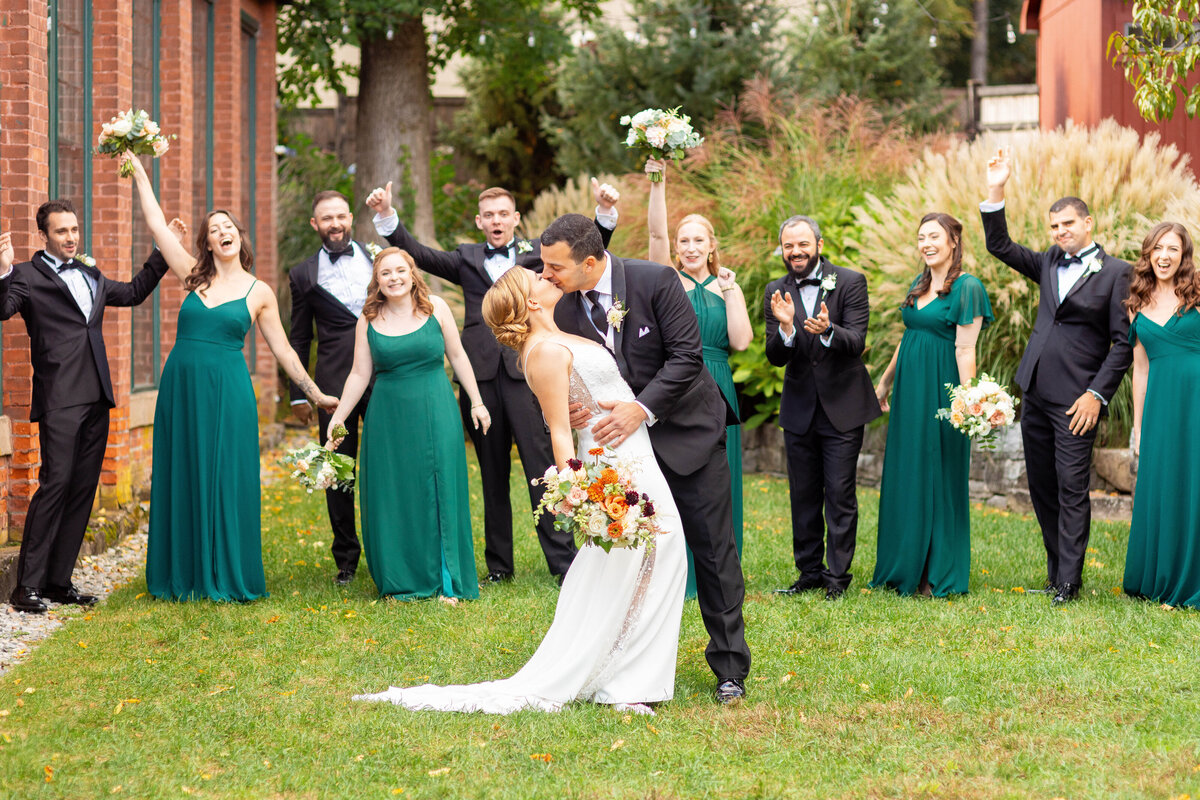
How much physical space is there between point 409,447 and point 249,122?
840 cm

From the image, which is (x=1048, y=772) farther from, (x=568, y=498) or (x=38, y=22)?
(x=38, y=22)

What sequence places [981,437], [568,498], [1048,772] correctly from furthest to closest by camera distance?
[981,437]
[568,498]
[1048,772]

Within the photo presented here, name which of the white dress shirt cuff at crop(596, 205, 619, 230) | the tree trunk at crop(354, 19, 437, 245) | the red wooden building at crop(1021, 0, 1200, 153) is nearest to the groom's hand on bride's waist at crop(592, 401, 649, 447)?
the white dress shirt cuff at crop(596, 205, 619, 230)

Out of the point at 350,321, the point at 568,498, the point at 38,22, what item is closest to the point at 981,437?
the point at 568,498

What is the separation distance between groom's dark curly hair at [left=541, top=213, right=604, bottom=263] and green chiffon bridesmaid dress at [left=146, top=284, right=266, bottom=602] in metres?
2.92

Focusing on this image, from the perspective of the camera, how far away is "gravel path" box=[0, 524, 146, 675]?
6.11 meters

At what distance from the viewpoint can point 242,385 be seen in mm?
7160

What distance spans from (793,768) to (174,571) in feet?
13.3

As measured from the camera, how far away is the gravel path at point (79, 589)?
6.11 meters

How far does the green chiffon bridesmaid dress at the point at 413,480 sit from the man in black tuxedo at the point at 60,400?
1.48 m

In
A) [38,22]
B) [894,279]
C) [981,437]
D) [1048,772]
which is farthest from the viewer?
[894,279]

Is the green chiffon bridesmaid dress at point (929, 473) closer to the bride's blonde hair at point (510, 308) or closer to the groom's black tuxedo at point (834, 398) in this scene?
the groom's black tuxedo at point (834, 398)

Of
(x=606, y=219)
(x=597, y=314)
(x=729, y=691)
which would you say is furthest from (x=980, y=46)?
(x=729, y=691)

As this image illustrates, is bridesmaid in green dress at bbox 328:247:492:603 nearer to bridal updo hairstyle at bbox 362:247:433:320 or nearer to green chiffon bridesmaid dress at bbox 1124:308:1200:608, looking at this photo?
bridal updo hairstyle at bbox 362:247:433:320
